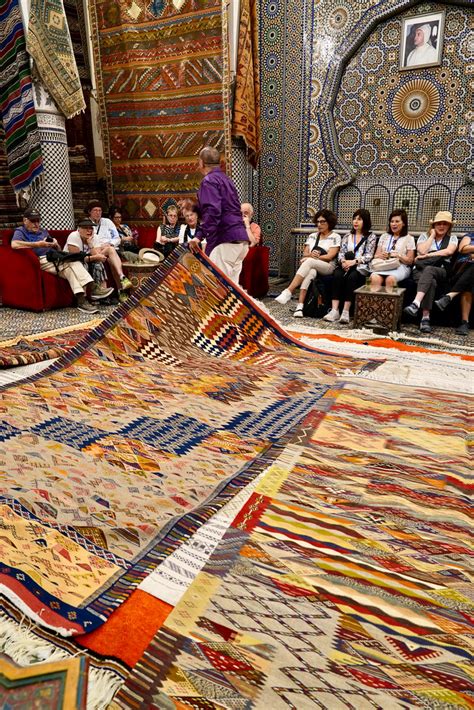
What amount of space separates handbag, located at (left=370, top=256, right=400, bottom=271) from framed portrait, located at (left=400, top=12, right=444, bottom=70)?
8.75 ft

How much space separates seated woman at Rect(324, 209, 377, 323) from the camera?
518cm

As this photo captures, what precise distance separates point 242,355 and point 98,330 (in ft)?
2.55

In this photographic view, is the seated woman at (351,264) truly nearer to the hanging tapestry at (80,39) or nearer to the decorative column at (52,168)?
the decorative column at (52,168)

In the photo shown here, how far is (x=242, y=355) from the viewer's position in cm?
283

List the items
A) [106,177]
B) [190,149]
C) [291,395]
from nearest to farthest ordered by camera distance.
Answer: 1. [291,395]
2. [190,149]
3. [106,177]

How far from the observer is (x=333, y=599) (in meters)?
1.01

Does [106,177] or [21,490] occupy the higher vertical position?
[106,177]

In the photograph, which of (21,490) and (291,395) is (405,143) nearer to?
(291,395)

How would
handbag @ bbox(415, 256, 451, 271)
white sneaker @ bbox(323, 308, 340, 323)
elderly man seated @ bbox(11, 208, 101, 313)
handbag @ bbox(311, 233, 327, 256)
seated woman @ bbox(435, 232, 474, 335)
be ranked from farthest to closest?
handbag @ bbox(311, 233, 327, 256) → elderly man seated @ bbox(11, 208, 101, 313) → white sneaker @ bbox(323, 308, 340, 323) → handbag @ bbox(415, 256, 451, 271) → seated woman @ bbox(435, 232, 474, 335)

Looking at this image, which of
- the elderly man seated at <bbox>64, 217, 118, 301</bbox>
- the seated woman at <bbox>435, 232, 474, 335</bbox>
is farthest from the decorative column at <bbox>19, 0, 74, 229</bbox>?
the seated woman at <bbox>435, 232, 474, 335</bbox>

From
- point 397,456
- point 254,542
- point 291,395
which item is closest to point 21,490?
point 254,542

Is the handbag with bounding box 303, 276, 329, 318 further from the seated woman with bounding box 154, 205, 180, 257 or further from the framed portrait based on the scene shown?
the framed portrait

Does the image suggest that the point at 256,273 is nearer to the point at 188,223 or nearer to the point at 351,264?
the point at 188,223

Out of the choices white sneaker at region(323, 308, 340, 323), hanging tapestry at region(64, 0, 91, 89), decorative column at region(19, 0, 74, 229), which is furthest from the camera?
hanging tapestry at region(64, 0, 91, 89)
